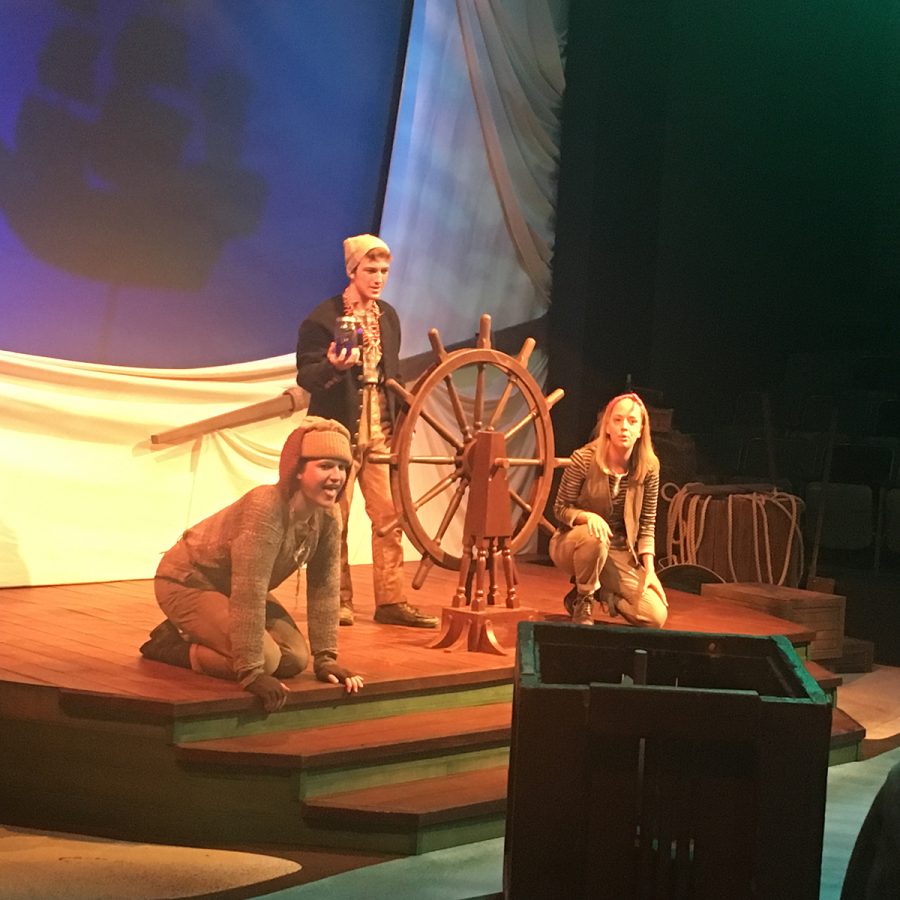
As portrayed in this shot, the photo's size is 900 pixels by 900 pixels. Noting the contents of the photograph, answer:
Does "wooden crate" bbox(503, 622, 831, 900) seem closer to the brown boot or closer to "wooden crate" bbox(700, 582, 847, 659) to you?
the brown boot

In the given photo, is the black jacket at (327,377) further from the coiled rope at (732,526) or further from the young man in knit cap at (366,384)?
the coiled rope at (732,526)

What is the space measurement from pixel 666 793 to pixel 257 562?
5.76 feet

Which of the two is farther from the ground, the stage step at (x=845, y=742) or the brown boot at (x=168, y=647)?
the brown boot at (x=168, y=647)

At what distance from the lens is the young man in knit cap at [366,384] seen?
4.21 metres

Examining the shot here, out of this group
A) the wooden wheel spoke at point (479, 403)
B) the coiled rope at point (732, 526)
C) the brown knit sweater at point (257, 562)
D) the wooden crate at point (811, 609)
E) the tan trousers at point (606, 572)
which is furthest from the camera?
the coiled rope at point (732, 526)

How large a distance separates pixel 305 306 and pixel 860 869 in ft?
14.6

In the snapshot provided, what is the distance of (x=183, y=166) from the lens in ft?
16.8

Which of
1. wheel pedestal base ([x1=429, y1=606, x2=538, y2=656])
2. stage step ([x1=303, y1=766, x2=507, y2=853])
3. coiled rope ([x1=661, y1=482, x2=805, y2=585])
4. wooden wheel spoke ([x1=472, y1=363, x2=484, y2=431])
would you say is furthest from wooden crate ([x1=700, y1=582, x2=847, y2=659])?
stage step ([x1=303, y1=766, x2=507, y2=853])

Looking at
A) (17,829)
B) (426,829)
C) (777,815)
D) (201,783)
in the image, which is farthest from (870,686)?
(777,815)

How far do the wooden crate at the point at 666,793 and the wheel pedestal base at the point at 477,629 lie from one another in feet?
7.84

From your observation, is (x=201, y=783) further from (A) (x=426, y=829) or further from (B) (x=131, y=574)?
(B) (x=131, y=574)

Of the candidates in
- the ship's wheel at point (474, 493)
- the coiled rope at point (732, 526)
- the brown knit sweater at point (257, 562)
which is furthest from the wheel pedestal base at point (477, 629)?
the coiled rope at point (732, 526)

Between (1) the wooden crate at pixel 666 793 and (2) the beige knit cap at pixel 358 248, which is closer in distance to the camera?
(1) the wooden crate at pixel 666 793

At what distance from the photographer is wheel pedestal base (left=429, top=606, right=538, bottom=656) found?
158 inches
